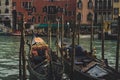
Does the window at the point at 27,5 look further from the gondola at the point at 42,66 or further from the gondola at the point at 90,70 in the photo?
the gondola at the point at 90,70

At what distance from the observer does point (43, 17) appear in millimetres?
52500

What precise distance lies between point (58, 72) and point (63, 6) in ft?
128

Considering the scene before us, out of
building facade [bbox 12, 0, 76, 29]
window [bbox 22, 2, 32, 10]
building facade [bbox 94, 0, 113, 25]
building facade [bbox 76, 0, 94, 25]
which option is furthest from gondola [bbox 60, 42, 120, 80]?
window [bbox 22, 2, 32, 10]

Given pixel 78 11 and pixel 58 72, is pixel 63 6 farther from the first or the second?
pixel 58 72

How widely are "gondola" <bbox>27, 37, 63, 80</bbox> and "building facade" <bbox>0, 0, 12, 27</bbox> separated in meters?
35.5

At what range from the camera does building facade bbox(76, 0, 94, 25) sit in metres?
51.4

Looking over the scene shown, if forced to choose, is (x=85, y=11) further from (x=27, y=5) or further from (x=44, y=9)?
(x=27, y=5)

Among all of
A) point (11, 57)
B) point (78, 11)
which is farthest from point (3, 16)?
point (11, 57)

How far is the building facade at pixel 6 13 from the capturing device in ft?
178

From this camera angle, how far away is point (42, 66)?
1512 cm

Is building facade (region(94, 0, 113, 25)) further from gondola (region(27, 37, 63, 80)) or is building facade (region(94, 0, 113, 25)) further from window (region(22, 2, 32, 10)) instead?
gondola (region(27, 37, 63, 80))

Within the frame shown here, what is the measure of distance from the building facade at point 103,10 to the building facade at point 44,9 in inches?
117

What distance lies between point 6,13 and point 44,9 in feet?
18.8

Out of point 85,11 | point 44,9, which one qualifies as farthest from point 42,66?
point 44,9
